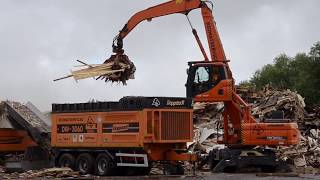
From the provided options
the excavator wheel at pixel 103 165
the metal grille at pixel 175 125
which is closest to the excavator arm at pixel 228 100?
the metal grille at pixel 175 125

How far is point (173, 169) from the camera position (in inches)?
787

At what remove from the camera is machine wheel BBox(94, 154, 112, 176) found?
65.9 feet

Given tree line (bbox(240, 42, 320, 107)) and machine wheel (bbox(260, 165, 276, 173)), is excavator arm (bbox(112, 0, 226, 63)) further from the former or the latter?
tree line (bbox(240, 42, 320, 107))

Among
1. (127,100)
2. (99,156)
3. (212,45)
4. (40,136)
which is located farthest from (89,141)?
(212,45)

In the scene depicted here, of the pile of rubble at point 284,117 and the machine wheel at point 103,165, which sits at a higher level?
the pile of rubble at point 284,117

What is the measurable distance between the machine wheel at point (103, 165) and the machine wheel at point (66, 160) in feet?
3.71

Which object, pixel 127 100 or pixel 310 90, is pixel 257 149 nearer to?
pixel 127 100

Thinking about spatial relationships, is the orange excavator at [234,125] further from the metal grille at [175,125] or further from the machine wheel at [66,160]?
the machine wheel at [66,160]

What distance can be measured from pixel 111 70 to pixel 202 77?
3.29 m

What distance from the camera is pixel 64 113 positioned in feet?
71.2

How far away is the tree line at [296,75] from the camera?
6638 centimetres

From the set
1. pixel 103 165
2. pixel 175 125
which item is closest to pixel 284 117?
pixel 175 125

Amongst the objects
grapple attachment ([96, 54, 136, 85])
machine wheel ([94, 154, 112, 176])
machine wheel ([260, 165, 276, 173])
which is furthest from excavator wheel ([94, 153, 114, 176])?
machine wheel ([260, 165, 276, 173])

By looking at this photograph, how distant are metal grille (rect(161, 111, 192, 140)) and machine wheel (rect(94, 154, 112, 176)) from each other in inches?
78.0
